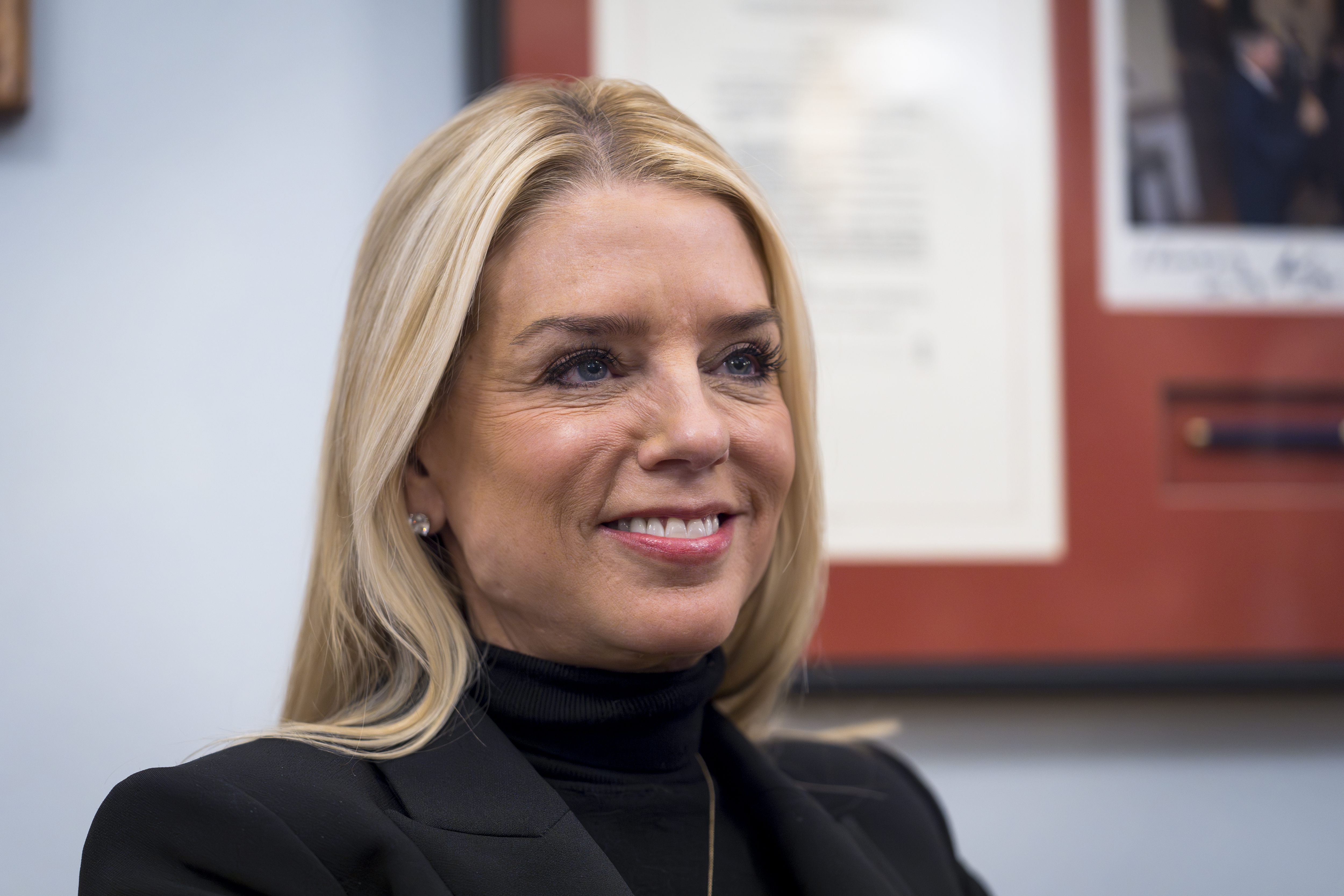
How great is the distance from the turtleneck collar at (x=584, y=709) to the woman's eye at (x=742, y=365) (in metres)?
0.29

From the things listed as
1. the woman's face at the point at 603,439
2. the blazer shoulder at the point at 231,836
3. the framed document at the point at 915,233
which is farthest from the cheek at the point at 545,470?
the framed document at the point at 915,233

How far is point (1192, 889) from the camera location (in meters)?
1.46

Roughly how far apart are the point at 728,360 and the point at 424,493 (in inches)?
12.3

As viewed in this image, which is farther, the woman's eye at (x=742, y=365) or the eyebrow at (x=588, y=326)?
the woman's eye at (x=742, y=365)

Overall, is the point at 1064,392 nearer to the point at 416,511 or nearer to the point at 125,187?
the point at 416,511

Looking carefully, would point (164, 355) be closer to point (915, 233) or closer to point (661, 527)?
point (661, 527)

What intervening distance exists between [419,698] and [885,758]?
59 cm

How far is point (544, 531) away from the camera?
89 cm

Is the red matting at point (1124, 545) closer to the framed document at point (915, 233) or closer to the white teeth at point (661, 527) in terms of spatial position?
the framed document at point (915, 233)

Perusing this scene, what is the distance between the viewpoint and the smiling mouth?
0.91m

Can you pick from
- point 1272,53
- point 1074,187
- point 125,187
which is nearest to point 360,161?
point 125,187

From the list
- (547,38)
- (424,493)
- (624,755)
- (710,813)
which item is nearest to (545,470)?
(424,493)

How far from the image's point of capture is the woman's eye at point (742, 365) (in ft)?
3.30

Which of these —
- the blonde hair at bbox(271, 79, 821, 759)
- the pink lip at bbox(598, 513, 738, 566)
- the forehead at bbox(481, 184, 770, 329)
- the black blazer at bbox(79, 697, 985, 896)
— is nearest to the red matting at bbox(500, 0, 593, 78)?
the blonde hair at bbox(271, 79, 821, 759)
